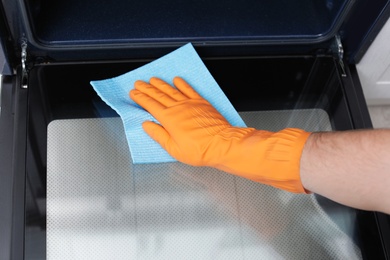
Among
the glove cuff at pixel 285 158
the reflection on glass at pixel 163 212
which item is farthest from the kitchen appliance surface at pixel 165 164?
the glove cuff at pixel 285 158

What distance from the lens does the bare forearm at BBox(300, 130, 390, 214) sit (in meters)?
1.06

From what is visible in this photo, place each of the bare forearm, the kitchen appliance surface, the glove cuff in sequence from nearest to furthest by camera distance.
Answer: the bare forearm, the glove cuff, the kitchen appliance surface

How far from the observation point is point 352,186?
3.59 feet

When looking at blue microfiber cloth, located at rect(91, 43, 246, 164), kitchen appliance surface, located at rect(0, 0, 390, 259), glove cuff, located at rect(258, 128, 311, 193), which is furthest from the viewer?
blue microfiber cloth, located at rect(91, 43, 246, 164)

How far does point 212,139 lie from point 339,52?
0.48 meters

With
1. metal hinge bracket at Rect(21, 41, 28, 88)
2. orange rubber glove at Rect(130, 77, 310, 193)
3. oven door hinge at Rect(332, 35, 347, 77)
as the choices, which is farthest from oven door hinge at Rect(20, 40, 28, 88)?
oven door hinge at Rect(332, 35, 347, 77)

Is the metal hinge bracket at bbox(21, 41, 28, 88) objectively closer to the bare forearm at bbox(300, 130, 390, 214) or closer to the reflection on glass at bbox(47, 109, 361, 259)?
the reflection on glass at bbox(47, 109, 361, 259)

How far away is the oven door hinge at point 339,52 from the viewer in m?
1.48

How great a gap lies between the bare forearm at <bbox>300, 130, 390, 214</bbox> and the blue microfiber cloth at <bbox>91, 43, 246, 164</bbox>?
0.99ft

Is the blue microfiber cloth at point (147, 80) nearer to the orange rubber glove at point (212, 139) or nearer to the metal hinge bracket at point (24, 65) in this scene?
the orange rubber glove at point (212, 139)

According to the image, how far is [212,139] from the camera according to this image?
4.21ft

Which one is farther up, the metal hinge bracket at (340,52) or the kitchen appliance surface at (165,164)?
the metal hinge bracket at (340,52)

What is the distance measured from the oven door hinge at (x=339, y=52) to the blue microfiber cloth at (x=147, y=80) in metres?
0.35

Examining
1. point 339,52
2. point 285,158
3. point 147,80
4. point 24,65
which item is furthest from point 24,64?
point 339,52
